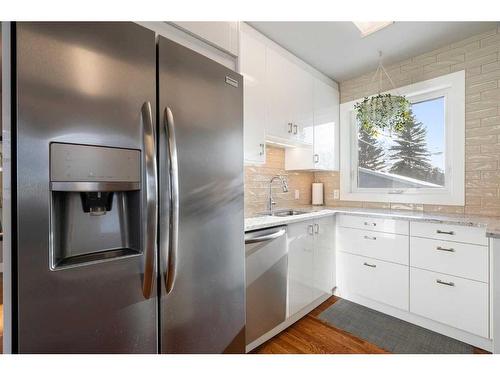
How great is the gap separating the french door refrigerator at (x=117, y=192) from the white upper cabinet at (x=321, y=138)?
1.52 metres

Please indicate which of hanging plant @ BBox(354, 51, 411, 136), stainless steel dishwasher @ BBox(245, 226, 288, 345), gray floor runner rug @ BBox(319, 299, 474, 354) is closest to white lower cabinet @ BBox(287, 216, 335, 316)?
stainless steel dishwasher @ BBox(245, 226, 288, 345)

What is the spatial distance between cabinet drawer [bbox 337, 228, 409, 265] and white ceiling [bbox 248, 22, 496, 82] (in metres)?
1.67

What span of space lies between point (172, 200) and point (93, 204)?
0.26 metres

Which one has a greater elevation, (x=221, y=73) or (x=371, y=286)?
(x=221, y=73)

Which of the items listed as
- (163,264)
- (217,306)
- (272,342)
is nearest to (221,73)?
(163,264)

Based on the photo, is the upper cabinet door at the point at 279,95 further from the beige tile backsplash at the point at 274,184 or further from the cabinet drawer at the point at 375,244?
the cabinet drawer at the point at 375,244

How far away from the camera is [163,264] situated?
935mm

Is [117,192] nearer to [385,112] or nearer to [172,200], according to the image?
[172,200]

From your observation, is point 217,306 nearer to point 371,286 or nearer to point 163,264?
point 163,264

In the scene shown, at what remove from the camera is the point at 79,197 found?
2.65 feet

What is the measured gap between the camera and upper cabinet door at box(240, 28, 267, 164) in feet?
5.90

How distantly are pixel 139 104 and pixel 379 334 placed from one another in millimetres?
2217

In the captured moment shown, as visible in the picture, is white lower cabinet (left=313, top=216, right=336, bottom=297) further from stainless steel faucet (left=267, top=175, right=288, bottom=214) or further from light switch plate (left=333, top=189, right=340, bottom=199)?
light switch plate (left=333, top=189, right=340, bottom=199)

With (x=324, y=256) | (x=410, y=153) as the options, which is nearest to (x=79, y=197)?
(x=324, y=256)
